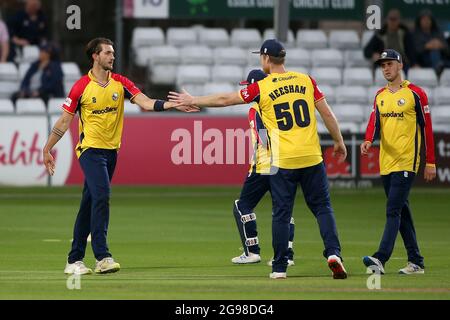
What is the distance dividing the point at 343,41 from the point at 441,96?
2.93m

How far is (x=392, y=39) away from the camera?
30.3 metres

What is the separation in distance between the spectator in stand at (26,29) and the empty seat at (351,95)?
273 inches

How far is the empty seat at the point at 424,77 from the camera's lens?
103 ft

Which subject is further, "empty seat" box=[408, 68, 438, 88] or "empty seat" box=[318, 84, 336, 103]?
"empty seat" box=[408, 68, 438, 88]

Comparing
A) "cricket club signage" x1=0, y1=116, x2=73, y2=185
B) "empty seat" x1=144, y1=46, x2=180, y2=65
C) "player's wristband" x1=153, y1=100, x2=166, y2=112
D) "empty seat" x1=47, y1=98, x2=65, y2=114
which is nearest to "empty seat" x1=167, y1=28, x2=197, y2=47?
"empty seat" x1=144, y1=46, x2=180, y2=65

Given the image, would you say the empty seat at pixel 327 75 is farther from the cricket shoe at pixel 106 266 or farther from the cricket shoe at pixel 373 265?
the cricket shoe at pixel 106 266

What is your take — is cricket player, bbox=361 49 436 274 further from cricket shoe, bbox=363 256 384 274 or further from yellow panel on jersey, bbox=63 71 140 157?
yellow panel on jersey, bbox=63 71 140 157

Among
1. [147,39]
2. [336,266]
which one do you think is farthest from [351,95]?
[336,266]

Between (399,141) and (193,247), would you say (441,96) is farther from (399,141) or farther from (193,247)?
(399,141)

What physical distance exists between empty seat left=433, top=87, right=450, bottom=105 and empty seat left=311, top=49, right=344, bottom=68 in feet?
7.96

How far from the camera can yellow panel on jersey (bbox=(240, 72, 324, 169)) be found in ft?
42.0

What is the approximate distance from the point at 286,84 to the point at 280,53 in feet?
1.00

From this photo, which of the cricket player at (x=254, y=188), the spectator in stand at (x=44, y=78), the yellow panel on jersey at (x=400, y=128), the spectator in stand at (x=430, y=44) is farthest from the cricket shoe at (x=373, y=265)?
the spectator in stand at (x=430, y=44)

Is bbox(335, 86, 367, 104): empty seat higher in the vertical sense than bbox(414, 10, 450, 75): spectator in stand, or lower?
lower
